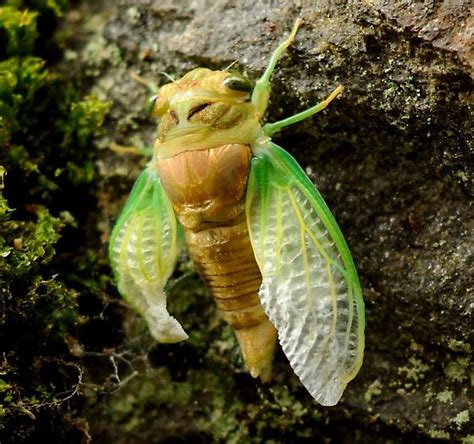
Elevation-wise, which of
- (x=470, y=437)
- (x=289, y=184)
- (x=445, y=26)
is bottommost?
(x=470, y=437)

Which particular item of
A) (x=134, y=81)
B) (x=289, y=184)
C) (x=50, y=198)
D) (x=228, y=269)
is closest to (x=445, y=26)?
(x=289, y=184)

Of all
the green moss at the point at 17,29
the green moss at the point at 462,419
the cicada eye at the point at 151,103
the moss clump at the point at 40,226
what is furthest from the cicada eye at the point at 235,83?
the green moss at the point at 462,419

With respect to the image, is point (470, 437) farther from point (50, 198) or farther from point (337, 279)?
point (50, 198)

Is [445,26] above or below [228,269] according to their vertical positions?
above

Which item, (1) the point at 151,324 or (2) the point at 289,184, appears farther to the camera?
(1) the point at 151,324

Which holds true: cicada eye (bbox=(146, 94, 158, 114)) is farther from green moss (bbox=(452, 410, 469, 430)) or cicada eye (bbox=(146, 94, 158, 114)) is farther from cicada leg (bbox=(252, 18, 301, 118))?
green moss (bbox=(452, 410, 469, 430))

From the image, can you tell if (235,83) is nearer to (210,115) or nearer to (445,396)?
(210,115)

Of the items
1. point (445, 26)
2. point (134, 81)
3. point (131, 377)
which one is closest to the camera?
point (445, 26)
